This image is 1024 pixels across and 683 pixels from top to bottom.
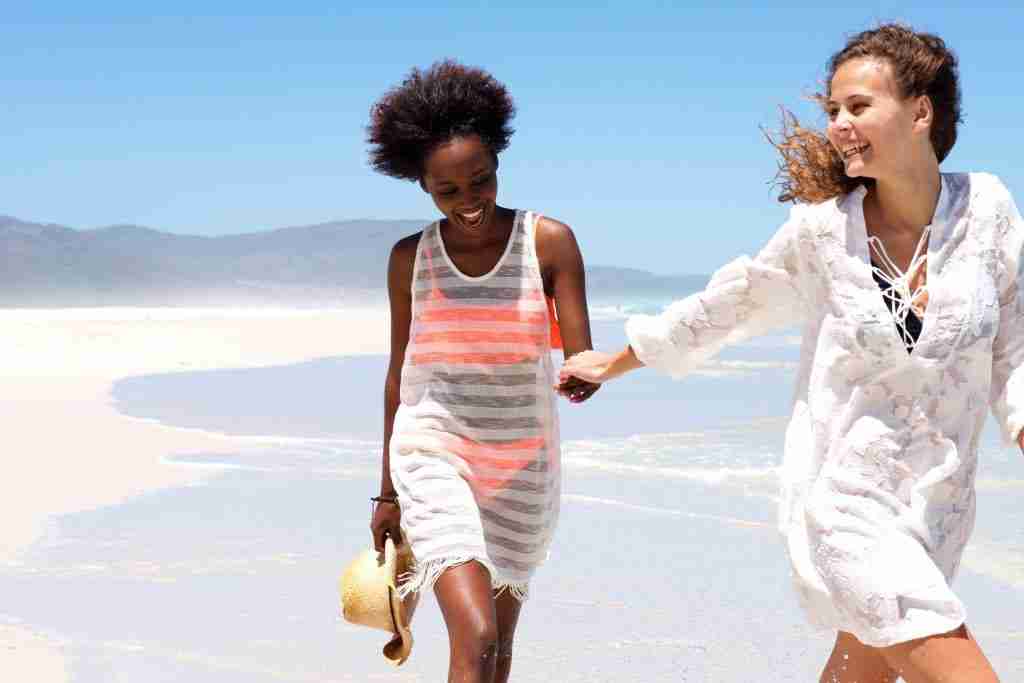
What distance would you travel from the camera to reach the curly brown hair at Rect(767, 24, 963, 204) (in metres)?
3.45

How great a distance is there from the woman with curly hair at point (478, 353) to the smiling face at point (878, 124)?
1.08 metres

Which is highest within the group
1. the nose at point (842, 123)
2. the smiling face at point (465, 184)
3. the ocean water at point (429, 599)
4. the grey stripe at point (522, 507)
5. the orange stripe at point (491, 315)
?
the nose at point (842, 123)

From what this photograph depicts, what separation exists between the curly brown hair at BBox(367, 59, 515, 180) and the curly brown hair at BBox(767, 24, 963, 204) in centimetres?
106

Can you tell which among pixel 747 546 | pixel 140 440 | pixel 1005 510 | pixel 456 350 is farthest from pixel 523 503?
pixel 140 440

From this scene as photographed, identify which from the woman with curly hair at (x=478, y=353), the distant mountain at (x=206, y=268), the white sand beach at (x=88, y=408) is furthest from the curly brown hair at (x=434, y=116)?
the distant mountain at (x=206, y=268)

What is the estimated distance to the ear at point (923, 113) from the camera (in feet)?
11.3

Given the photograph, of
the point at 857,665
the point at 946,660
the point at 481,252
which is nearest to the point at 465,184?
the point at 481,252

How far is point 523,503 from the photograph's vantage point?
14.0 feet

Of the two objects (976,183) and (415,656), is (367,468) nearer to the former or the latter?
(415,656)

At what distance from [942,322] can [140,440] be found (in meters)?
8.96

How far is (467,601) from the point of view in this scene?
12.5 ft

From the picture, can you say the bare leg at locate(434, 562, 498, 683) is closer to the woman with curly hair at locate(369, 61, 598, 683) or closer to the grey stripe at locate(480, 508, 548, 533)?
the woman with curly hair at locate(369, 61, 598, 683)

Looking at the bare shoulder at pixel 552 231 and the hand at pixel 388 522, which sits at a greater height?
the bare shoulder at pixel 552 231

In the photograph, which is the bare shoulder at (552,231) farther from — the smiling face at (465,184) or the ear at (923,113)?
the ear at (923,113)
